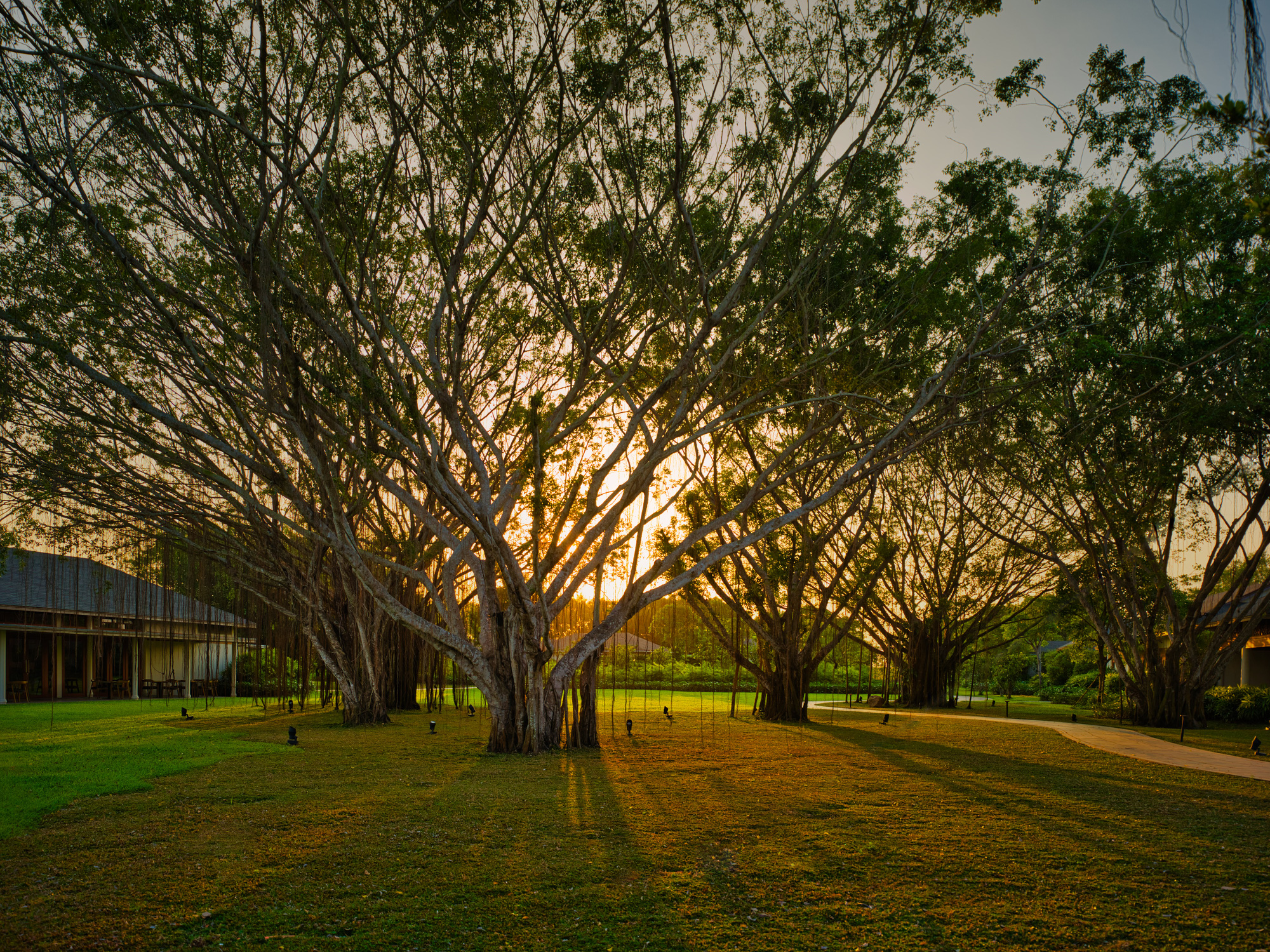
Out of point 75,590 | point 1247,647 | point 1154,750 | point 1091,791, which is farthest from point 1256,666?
point 75,590

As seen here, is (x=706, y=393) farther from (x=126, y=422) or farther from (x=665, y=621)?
(x=665, y=621)

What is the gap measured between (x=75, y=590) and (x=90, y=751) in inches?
521

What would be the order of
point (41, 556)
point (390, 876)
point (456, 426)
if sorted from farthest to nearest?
1. point (41, 556)
2. point (456, 426)
3. point (390, 876)

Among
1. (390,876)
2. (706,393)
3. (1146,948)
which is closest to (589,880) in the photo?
(390,876)

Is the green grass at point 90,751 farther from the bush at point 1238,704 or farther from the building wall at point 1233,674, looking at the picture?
the building wall at point 1233,674

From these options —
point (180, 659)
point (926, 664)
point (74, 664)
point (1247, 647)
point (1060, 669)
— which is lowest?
point (1060, 669)

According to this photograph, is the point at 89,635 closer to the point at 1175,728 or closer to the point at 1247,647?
the point at 1175,728


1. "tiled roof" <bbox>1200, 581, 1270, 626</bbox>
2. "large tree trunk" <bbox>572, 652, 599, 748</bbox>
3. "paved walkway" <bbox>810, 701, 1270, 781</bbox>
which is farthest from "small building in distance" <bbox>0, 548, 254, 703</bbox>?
"tiled roof" <bbox>1200, 581, 1270, 626</bbox>

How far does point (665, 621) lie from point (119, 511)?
2271cm

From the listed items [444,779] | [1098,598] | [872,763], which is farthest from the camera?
[1098,598]

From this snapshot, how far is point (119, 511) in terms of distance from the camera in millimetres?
13812

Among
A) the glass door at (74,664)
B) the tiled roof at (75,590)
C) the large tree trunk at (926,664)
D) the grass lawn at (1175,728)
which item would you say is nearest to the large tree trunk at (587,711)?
the grass lawn at (1175,728)

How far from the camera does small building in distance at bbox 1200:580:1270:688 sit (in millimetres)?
17344

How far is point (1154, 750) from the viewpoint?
1243 centimetres
